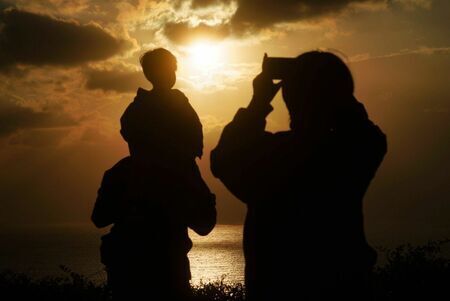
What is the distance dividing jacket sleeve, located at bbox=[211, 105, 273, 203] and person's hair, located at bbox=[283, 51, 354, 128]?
209 millimetres

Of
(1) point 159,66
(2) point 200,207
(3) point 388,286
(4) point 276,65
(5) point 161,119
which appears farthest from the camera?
(3) point 388,286

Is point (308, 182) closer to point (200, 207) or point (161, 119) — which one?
point (200, 207)

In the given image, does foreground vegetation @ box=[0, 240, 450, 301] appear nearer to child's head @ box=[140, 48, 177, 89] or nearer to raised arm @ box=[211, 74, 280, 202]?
child's head @ box=[140, 48, 177, 89]

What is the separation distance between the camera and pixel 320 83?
328cm

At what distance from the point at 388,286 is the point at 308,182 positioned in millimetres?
8542

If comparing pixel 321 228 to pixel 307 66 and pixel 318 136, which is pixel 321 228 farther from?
pixel 307 66

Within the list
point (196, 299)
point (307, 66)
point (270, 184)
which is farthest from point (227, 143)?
point (196, 299)

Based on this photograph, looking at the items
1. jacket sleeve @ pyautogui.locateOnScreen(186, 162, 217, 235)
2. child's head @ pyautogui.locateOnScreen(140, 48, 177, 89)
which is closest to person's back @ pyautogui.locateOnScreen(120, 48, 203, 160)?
child's head @ pyautogui.locateOnScreen(140, 48, 177, 89)

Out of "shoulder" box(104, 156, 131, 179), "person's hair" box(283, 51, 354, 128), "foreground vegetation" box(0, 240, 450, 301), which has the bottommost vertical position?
"foreground vegetation" box(0, 240, 450, 301)

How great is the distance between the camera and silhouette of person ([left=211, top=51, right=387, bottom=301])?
10.7ft

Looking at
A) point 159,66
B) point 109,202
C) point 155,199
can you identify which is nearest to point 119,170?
point 109,202

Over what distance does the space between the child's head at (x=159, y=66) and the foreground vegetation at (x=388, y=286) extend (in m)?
5.45

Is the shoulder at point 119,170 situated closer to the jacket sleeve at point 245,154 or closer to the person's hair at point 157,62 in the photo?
the person's hair at point 157,62

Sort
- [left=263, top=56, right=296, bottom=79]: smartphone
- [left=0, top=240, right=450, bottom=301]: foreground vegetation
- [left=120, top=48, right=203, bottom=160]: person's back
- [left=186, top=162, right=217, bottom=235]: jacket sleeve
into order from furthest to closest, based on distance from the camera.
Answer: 1. [left=0, top=240, right=450, bottom=301]: foreground vegetation
2. [left=120, top=48, right=203, bottom=160]: person's back
3. [left=186, top=162, right=217, bottom=235]: jacket sleeve
4. [left=263, top=56, right=296, bottom=79]: smartphone
